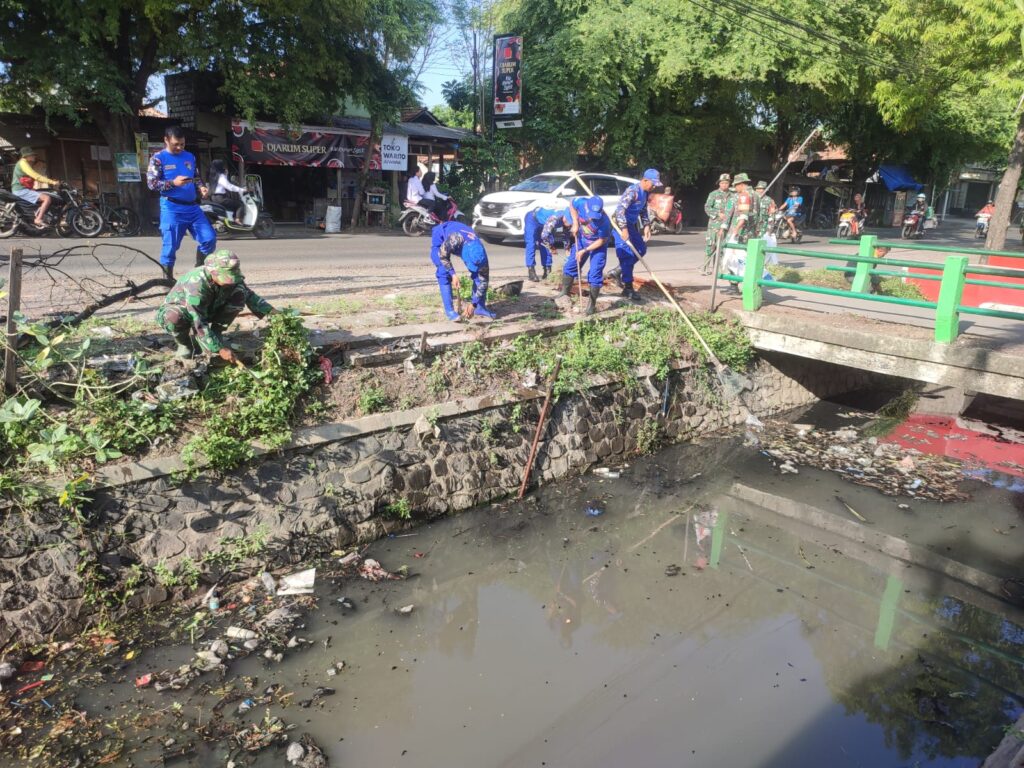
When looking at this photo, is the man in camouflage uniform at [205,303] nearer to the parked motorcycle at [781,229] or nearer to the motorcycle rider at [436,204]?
the motorcycle rider at [436,204]

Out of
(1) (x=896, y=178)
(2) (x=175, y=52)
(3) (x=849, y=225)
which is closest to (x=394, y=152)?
(2) (x=175, y=52)

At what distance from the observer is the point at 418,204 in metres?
7.05

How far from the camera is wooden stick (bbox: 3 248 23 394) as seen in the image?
4.62 metres

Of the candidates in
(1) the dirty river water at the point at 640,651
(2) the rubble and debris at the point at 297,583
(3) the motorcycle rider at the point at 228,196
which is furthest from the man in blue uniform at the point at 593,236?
(3) the motorcycle rider at the point at 228,196

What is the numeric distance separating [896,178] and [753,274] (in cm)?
2937

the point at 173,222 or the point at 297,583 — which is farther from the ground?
the point at 173,222

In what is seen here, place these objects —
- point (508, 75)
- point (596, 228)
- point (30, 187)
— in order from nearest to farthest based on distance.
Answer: point (596, 228)
point (30, 187)
point (508, 75)

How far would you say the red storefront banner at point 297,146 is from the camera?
59.8 feet

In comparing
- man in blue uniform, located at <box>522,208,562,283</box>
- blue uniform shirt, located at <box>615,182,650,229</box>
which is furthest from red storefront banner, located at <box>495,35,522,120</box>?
blue uniform shirt, located at <box>615,182,650,229</box>

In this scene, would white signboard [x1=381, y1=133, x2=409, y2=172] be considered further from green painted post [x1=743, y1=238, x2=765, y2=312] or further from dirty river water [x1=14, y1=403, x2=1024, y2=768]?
dirty river water [x1=14, y1=403, x2=1024, y2=768]

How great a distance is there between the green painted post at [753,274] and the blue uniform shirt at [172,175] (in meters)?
6.10

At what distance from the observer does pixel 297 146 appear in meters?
19.2

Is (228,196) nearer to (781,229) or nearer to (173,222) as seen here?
(173,222)

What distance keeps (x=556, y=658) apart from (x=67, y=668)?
2842 millimetres
